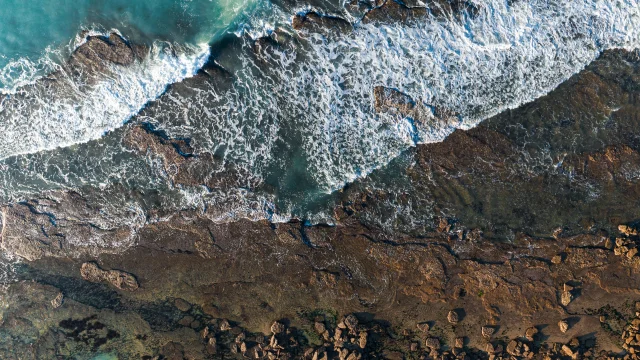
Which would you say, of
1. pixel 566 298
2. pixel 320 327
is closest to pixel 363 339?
pixel 320 327

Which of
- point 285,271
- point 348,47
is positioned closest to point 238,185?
point 285,271

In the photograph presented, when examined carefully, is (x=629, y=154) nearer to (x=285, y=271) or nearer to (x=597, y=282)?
(x=597, y=282)

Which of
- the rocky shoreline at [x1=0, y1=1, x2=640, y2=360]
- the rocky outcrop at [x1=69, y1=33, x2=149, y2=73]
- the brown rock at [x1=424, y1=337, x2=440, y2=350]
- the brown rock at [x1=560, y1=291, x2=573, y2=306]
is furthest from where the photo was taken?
the rocky outcrop at [x1=69, y1=33, x2=149, y2=73]

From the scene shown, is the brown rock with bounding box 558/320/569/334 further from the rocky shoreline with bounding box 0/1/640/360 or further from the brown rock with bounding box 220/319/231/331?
the brown rock with bounding box 220/319/231/331

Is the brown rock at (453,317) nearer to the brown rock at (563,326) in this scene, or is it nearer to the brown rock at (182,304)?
the brown rock at (563,326)

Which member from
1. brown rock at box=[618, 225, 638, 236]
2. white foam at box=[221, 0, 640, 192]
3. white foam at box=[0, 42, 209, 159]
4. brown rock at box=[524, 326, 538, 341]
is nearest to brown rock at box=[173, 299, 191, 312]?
white foam at box=[221, 0, 640, 192]

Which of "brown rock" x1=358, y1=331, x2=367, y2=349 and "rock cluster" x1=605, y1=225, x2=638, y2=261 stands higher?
"rock cluster" x1=605, y1=225, x2=638, y2=261
